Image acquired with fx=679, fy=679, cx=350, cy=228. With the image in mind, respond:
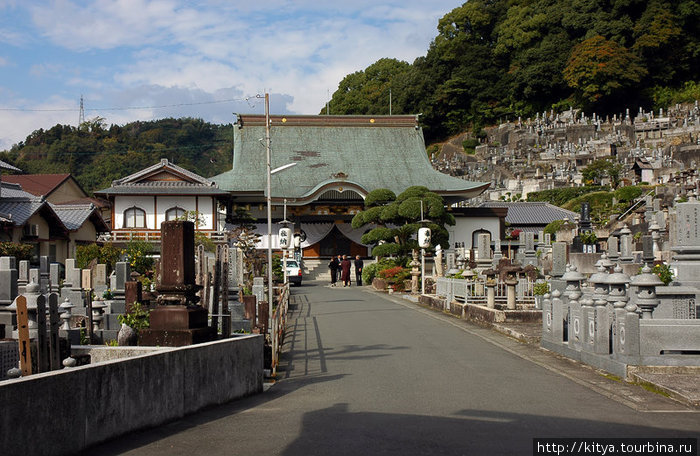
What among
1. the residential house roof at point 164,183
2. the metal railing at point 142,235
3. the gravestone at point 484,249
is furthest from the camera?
the residential house roof at point 164,183

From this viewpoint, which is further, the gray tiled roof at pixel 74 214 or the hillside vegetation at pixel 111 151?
the hillside vegetation at pixel 111 151

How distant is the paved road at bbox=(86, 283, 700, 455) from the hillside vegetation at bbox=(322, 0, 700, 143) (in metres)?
67.4

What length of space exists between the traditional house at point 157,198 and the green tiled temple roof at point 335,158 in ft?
7.54

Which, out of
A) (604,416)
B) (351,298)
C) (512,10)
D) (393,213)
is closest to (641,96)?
(512,10)

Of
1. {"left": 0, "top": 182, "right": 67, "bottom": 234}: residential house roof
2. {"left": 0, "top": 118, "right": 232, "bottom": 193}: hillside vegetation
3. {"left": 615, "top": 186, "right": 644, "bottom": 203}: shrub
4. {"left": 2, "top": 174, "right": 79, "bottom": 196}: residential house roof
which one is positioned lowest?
{"left": 0, "top": 182, "right": 67, "bottom": 234}: residential house roof

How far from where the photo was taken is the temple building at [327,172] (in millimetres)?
45312

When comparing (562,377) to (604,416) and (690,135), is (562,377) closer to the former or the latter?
(604,416)

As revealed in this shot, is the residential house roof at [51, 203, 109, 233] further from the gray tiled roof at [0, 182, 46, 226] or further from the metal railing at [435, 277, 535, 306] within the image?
the metal railing at [435, 277, 535, 306]

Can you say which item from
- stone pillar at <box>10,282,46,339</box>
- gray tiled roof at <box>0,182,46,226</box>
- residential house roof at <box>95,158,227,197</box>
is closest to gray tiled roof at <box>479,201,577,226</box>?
residential house roof at <box>95,158,227,197</box>

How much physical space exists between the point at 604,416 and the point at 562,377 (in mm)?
2506

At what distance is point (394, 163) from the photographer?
5019 centimetres

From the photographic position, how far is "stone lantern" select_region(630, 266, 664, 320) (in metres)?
A: 9.85

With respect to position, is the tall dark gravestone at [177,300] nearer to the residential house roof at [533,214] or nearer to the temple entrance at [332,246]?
the temple entrance at [332,246]

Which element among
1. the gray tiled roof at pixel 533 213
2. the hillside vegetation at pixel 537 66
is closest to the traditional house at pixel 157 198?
the gray tiled roof at pixel 533 213
